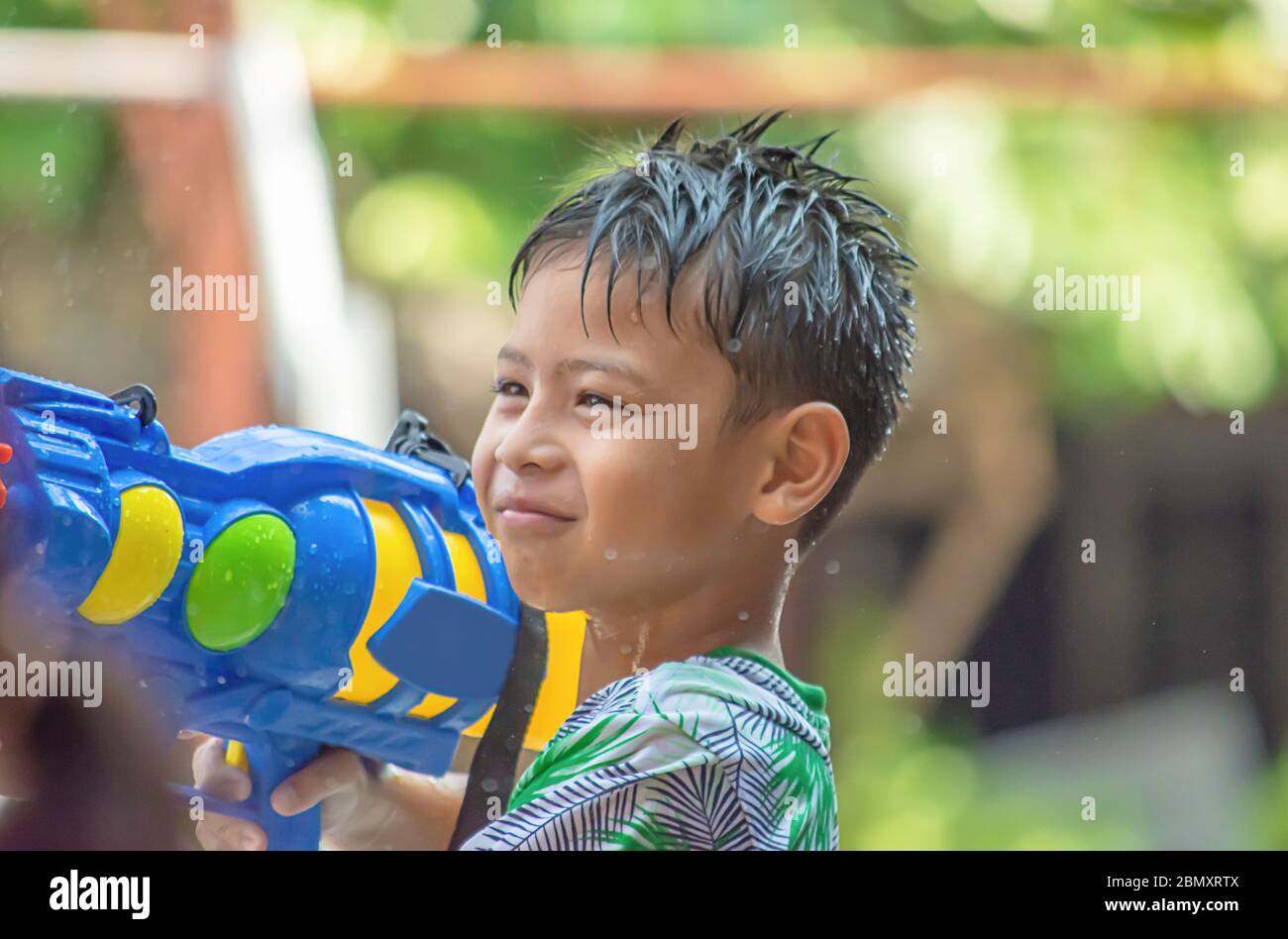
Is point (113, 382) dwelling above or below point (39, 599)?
A: above

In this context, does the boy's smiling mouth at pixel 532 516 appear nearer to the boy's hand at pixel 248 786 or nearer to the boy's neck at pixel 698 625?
the boy's neck at pixel 698 625

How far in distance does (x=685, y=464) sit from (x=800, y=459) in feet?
0.17

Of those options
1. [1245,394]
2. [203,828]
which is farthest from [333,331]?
[1245,394]

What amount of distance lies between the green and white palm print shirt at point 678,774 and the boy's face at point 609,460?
44mm

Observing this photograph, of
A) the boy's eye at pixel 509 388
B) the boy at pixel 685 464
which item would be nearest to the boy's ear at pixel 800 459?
the boy at pixel 685 464

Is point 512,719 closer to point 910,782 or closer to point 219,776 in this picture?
point 219,776

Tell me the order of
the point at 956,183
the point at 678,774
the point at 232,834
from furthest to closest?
the point at 956,183
the point at 232,834
the point at 678,774

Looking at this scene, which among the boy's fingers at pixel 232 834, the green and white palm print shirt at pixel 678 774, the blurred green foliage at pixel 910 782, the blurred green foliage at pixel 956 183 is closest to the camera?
the green and white palm print shirt at pixel 678 774

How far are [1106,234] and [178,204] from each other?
1.07 m

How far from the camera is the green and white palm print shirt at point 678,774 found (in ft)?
1.82

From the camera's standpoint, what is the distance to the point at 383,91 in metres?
1.61

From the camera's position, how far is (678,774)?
558mm

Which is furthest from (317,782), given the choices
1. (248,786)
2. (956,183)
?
(956,183)
